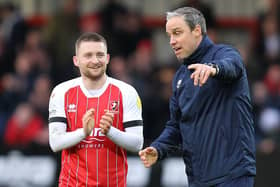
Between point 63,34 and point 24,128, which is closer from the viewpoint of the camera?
point 24,128

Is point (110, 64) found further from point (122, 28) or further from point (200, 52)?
point (200, 52)

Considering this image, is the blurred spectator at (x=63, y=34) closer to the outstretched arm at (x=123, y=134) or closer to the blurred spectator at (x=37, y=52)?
the blurred spectator at (x=37, y=52)

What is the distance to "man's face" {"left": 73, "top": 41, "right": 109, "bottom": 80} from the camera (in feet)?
26.9

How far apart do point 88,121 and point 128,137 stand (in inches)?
18.5

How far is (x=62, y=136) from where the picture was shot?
8148 mm

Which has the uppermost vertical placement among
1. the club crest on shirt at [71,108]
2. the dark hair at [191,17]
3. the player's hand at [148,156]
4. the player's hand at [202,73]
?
the dark hair at [191,17]

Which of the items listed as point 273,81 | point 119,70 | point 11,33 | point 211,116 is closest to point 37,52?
point 11,33

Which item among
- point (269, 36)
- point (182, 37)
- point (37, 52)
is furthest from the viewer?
point (37, 52)

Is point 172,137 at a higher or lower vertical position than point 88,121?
lower

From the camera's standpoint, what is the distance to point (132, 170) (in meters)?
12.2

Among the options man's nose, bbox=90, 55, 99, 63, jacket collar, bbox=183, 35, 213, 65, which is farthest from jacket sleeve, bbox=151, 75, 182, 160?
man's nose, bbox=90, 55, 99, 63

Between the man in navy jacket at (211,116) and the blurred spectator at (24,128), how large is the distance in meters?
6.07

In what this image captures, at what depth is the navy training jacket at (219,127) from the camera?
770 centimetres

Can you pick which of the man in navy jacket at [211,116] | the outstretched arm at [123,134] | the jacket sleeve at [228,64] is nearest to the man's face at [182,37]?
the man in navy jacket at [211,116]
